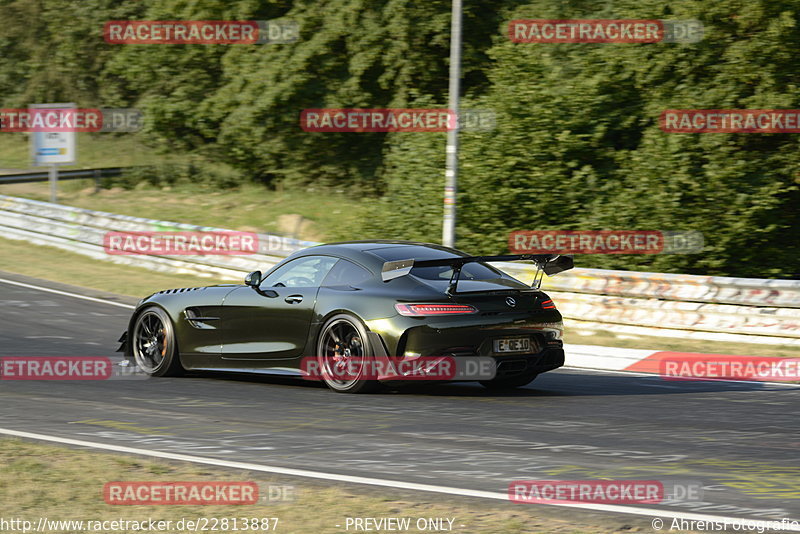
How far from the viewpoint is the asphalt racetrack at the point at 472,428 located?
19.8ft

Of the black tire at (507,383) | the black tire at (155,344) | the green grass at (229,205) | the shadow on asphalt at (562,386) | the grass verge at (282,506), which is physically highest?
the green grass at (229,205)

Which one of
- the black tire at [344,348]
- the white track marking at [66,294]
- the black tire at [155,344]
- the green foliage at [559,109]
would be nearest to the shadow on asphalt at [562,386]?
the black tire at [344,348]

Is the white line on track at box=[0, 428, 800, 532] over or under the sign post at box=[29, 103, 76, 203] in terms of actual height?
under

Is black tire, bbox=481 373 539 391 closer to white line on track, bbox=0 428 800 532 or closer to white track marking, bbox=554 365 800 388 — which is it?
white track marking, bbox=554 365 800 388

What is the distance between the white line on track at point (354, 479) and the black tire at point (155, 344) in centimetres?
308

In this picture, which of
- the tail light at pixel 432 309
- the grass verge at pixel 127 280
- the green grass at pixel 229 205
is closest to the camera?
the tail light at pixel 432 309

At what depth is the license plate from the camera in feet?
28.9

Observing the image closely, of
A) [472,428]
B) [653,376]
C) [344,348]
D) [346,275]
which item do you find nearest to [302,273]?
[346,275]

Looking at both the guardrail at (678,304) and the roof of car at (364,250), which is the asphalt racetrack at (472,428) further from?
the guardrail at (678,304)

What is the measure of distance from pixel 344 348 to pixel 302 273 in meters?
1.02

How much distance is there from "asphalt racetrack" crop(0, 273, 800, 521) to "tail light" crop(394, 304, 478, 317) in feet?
2.49

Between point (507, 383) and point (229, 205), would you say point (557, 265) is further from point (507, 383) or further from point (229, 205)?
point (229, 205)

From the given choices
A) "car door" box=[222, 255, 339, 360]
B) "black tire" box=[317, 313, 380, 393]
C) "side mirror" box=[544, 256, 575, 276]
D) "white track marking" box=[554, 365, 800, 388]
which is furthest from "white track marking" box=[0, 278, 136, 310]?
"side mirror" box=[544, 256, 575, 276]

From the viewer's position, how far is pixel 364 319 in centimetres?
888
